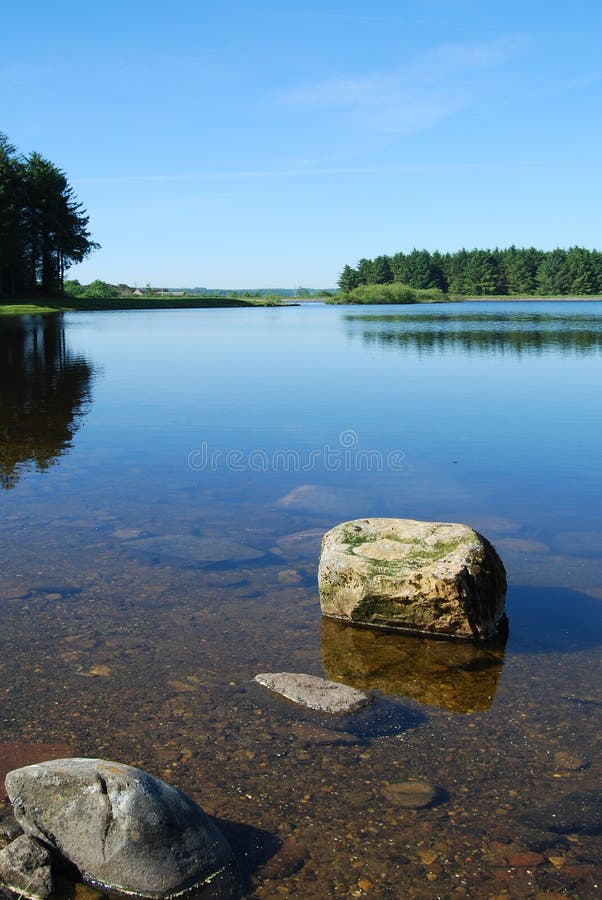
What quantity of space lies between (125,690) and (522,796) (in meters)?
3.27

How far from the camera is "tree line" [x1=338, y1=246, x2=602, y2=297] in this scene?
18288cm

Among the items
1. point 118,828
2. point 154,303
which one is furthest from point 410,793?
point 154,303

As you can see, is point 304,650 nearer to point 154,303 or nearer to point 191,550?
point 191,550

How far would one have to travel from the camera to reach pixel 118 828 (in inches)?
173

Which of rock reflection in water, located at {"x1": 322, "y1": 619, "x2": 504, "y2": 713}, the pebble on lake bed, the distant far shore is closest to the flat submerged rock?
rock reflection in water, located at {"x1": 322, "y1": 619, "x2": 504, "y2": 713}

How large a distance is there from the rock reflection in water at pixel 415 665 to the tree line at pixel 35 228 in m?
87.8

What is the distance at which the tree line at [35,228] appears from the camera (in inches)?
3501

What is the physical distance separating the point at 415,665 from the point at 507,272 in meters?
193

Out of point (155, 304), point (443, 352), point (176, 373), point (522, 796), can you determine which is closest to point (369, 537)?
point (522, 796)

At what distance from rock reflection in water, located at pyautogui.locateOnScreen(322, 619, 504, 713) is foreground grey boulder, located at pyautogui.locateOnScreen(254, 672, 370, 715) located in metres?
0.29

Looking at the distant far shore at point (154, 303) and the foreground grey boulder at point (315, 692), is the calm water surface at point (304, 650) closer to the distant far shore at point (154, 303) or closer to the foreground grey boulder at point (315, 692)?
the foreground grey boulder at point (315, 692)

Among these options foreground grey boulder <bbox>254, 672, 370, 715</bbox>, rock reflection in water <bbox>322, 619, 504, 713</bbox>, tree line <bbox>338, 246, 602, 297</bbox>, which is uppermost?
tree line <bbox>338, 246, 602, 297</bbox>

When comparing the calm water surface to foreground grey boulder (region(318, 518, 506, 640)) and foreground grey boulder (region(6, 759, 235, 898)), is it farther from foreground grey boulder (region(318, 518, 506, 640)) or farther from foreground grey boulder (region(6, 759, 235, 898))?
foreground grey boulder (region(6, 759, 235, 898))

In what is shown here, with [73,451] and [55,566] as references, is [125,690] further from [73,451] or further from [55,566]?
[73,451]
